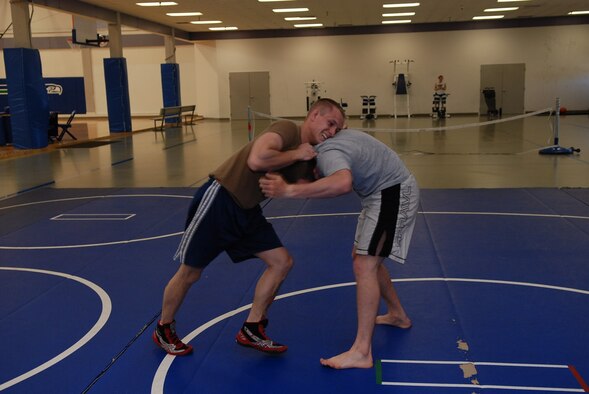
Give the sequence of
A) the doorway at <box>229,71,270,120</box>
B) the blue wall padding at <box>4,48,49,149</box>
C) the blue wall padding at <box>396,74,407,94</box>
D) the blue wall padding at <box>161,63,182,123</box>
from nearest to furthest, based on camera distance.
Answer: the blue wall padding at <box>4,48,49,149</box> → the blue wall padding at <box>161,63,182,123</box> → the blue wall padding at <box>396,74,407,94</box> → the doorway at <box>229,71,270,120</box>

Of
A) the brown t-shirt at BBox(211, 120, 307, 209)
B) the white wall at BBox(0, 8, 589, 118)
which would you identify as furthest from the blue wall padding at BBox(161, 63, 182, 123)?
the brown t-shirt at BBox(211, 120, 307, 209)

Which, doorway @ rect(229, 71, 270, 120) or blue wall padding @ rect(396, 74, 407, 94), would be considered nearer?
blue wall padding @ rect(396, 74, 407, 94)

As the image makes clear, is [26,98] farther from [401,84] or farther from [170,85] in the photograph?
[401,84]

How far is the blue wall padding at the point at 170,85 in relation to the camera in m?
26.9

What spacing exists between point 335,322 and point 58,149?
48.6 ft

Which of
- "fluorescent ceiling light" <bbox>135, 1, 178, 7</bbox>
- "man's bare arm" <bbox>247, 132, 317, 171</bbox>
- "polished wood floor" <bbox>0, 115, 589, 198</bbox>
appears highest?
"fluorescent ceiling light" <bbox>135, 1, 178, 7</bbox>

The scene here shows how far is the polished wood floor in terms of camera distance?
10.6 meters

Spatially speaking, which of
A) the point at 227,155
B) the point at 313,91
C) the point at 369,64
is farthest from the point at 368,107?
the point at 227,155

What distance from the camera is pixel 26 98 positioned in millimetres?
15938

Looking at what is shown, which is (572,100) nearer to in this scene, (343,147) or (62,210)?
(62,210)

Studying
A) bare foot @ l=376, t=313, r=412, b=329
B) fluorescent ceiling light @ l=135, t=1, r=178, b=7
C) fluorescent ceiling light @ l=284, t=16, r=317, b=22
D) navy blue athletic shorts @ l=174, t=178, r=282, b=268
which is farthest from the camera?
fluorescent ceiling light @ l=284, t=16, r=317, b=22

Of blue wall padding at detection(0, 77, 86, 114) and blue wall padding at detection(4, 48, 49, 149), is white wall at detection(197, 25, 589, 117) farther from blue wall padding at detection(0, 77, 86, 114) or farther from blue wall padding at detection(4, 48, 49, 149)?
blue wall padding at detection(4, 48, 49, 149)

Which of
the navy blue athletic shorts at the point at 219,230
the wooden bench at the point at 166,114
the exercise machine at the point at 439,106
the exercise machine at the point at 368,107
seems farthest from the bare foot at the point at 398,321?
the exercise machine at the point at 368,107

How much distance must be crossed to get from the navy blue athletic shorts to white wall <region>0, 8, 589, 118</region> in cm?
2712
